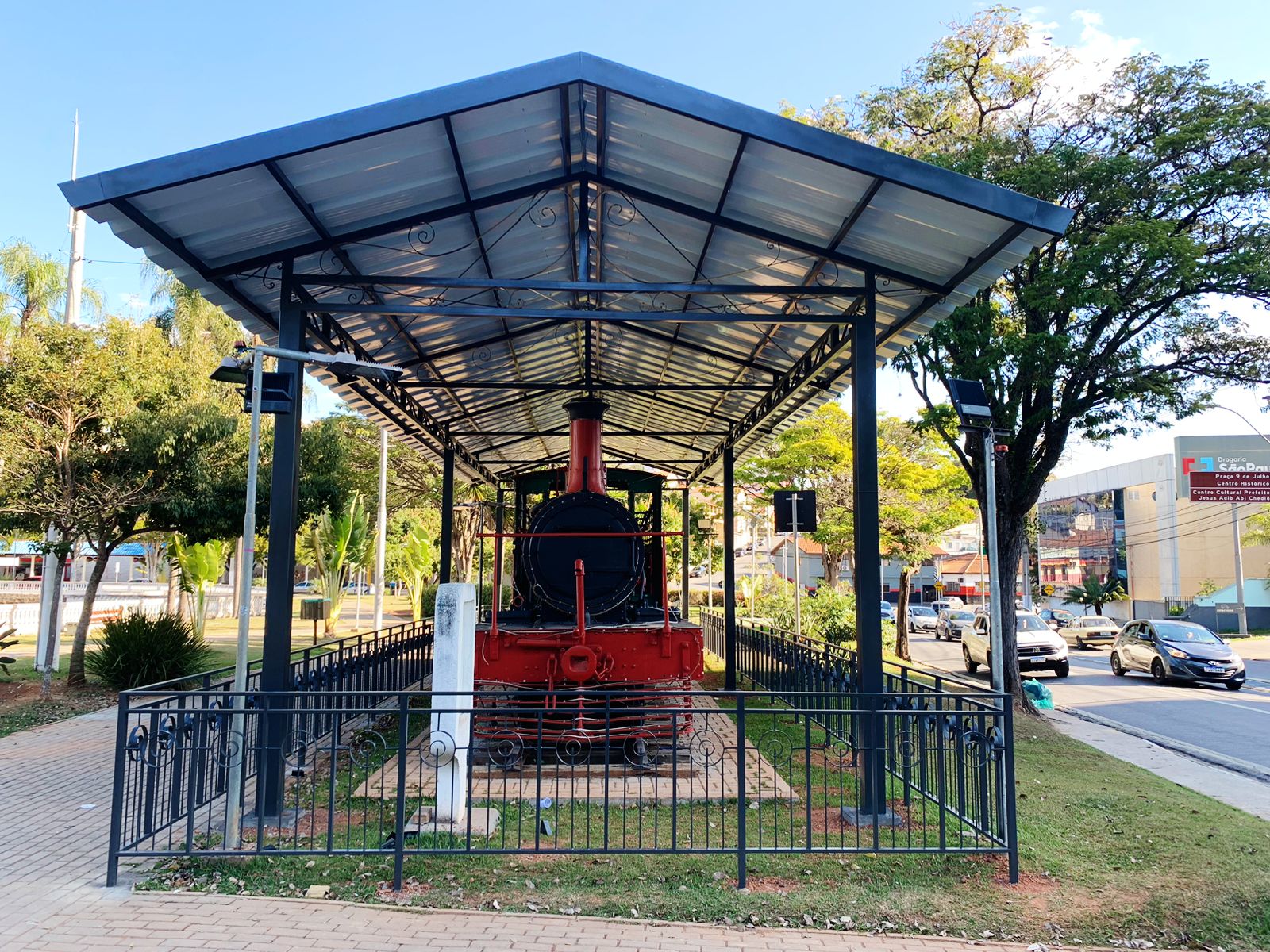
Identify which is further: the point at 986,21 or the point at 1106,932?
the point at 986,21

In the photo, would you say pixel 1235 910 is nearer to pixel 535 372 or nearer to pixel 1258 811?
pixel 1258 811

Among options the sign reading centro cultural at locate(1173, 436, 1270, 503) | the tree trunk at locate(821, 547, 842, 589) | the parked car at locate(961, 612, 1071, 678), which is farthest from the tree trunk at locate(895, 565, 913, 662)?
the sign reading centro cultural at locate(1173, 436, 1270, 503)

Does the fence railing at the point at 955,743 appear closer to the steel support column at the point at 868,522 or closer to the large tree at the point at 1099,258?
the steel support column at the point at 868,522

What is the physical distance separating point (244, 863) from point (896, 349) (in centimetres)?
725

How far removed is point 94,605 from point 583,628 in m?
18.0

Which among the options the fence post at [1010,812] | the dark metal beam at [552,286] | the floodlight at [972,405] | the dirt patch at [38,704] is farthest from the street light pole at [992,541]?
the dirt patch at [38,704]

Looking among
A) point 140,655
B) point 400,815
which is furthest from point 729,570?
point 400,815

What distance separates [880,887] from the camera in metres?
5.33

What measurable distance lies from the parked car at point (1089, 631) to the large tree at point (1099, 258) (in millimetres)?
22016

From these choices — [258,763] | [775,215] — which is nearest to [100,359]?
[258,763]

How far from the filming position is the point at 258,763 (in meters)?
5.84

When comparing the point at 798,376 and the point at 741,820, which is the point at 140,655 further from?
the point at 741,820

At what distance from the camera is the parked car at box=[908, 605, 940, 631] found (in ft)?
135

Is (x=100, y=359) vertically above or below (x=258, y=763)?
above
